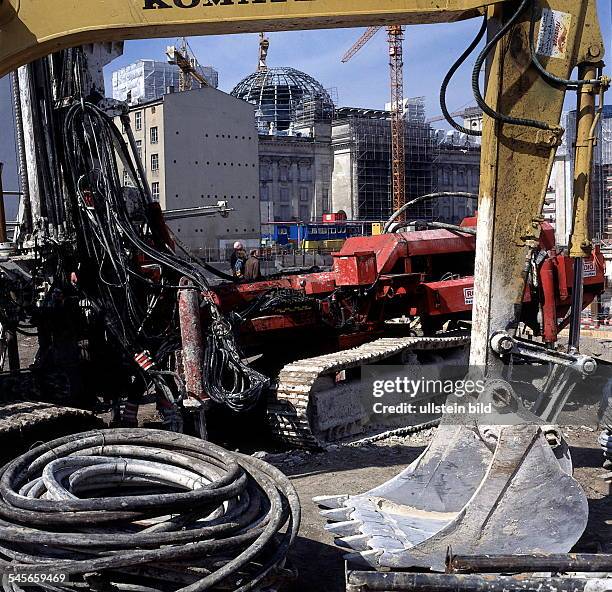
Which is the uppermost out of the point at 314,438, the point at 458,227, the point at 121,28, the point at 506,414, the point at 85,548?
the point at 121,28

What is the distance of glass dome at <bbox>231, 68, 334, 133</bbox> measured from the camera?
5619cm

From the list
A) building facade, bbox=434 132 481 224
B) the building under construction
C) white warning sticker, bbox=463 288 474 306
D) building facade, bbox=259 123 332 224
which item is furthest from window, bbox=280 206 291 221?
white warning sticker, bbox=463 288 474 306

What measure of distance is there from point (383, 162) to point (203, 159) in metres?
15.9

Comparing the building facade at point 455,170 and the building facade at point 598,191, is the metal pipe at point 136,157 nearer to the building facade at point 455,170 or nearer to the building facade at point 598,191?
the building facade at point 598,191

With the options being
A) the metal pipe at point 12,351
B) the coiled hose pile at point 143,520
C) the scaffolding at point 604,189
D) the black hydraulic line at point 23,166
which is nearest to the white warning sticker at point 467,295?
the black hydraulic line at point 23,166

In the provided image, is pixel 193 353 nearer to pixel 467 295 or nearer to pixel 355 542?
pixel 355 542

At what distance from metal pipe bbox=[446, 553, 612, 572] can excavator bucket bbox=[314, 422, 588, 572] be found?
0.58m

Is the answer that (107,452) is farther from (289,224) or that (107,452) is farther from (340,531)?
(289,224)

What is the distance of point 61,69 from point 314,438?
3843 millimetres

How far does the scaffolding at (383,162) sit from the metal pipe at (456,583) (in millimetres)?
46194

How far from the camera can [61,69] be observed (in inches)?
Result: 294

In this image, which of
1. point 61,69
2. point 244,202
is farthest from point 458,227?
point 244,202

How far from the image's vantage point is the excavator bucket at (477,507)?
4277 mm

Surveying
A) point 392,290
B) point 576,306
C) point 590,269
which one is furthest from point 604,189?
point 576,306
